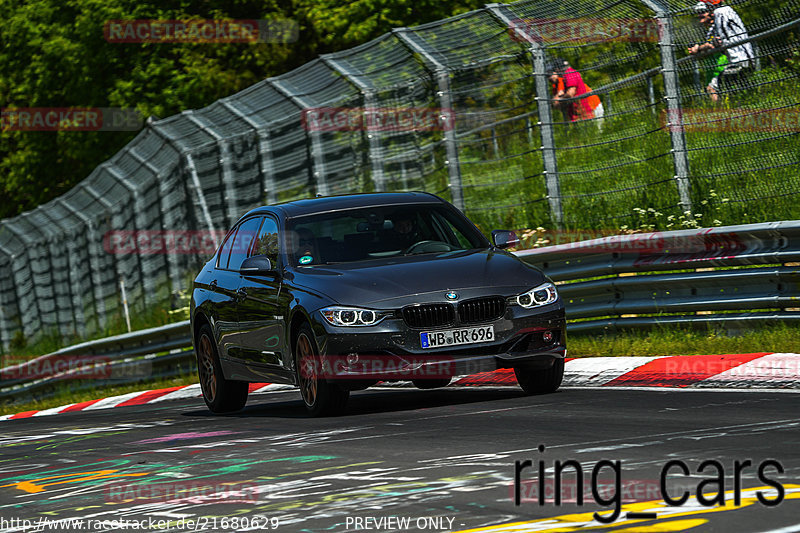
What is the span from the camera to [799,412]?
A: 29.0 feet

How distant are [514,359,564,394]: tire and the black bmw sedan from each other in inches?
0.4

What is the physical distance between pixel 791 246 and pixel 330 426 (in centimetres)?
414

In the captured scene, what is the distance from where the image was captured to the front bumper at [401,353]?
10453 millimetres

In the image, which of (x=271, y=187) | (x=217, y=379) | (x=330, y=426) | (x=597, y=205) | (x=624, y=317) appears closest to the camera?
(x=330, y=426)

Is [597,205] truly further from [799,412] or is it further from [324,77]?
[799,412]

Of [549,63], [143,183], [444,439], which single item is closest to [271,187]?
[143,183]

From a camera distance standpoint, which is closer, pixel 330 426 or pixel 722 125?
pixel 330 426

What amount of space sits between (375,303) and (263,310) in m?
1.59

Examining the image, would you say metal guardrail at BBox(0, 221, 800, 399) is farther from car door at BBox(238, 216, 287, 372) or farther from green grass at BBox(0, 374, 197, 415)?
green grass at BBox(0, 374, 197, 415)

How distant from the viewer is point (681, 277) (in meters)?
13.1

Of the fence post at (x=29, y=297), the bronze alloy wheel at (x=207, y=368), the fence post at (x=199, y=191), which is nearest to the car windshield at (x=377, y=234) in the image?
the bronze alloy wheel at (x=207, y=368)

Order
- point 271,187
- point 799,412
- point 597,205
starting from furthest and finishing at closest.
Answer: point 271,187 < point 597,205 < point 799,412

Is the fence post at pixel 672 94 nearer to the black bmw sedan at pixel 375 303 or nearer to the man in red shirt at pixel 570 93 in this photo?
the man in red shirt at pixel 570 93

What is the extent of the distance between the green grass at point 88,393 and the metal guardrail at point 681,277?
6.38m
